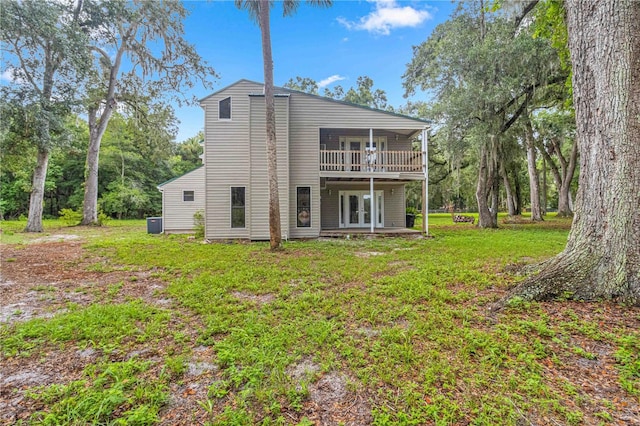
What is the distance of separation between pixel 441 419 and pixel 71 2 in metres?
21.0

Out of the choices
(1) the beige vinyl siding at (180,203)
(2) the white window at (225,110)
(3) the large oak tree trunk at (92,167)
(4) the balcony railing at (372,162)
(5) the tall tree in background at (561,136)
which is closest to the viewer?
(2) the white window at (225,110)

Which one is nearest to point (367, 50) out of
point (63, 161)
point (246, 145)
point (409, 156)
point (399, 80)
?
point (399, 80)

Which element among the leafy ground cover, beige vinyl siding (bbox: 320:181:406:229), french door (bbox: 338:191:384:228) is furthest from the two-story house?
the leafy ground cover

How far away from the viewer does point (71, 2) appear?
13.9 meters

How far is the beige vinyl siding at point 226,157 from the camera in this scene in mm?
11102

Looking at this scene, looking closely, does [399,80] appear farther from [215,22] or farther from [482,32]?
[215,22]

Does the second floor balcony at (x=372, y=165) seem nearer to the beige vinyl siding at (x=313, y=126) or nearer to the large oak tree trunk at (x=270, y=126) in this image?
the beige vinyl siding at (x=313, y=126)

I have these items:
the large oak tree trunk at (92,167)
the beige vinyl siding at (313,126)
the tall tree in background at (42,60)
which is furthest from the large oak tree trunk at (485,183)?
the large oak tree trunk at (92,167)

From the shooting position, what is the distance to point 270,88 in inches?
340

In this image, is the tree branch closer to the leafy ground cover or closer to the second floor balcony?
the second floor balcony

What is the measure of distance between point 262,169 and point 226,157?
1.50 metres

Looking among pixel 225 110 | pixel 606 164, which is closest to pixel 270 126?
pixel 225 110

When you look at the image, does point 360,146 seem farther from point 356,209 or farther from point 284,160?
point 284,160

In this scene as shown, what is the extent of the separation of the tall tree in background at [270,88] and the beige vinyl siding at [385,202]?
485cm
